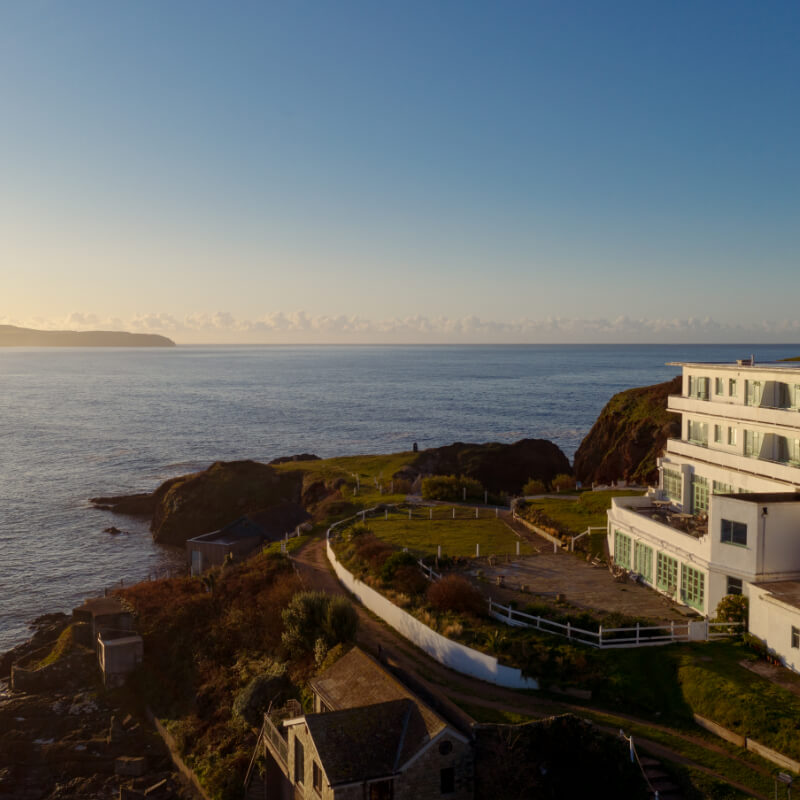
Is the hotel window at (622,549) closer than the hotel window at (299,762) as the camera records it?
No

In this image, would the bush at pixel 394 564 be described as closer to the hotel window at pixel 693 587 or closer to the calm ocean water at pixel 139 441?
the hotel window at pixel 693 587

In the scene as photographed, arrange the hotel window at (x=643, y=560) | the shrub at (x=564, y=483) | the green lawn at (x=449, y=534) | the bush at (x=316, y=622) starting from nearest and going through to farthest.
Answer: the bush at (x=316, y=622) → the hotel window at (x=643, y=560) → the green lawn at (x=449, y=534) → the shrub at (x=564, y=483)

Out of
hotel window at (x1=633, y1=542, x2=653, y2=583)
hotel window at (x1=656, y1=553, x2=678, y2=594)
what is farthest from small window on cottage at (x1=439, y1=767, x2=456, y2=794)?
hotel window at (x1=633, y1=542, x2=653, y2=583)

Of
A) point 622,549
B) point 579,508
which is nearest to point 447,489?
point 579,508

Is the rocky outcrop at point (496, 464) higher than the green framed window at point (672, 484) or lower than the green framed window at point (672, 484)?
lower

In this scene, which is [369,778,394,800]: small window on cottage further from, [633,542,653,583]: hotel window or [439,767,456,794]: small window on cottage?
[633,542,653,583]: hotel window

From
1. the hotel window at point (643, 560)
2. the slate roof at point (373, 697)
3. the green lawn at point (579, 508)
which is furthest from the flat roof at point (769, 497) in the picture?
the green lawn at point (579, 508)
